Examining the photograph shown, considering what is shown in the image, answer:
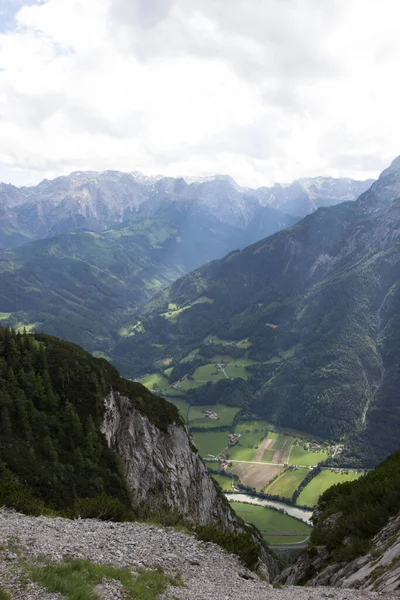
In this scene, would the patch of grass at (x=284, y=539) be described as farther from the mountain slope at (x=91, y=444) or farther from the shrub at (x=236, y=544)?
the shrub at (x=236, y=544)

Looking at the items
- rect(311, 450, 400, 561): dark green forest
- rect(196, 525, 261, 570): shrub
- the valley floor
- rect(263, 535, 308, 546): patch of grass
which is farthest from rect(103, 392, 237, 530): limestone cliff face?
rect(263, 535, 308, 546): patch of grass

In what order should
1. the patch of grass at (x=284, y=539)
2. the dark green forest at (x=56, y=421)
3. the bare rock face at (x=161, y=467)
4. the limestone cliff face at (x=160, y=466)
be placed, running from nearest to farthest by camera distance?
the dark green forest at (x=56, y=421) < the bare rock face at (x=161, y=467) < the limestone cliff face at (x=160, y=466) < the patch of grass at (x=284, y=539)

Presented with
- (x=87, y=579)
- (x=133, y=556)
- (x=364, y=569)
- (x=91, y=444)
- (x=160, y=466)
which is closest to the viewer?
(x=87, y=579)

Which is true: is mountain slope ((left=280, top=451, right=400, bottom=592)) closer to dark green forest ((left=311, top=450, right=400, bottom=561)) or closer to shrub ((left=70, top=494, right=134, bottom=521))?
dark green forest ((left=311, top=450, right=400, bottom=561))

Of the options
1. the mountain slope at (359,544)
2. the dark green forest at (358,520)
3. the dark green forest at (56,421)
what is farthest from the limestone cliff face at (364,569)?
the dark green forest at (56,421)

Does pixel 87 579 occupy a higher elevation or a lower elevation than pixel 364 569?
higher

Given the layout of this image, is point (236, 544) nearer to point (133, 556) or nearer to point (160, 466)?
point (133, 556)

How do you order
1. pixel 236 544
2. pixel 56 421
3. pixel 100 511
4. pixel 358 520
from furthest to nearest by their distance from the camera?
pixel 56 421 < pixel 358 520 < pixel 100 511 < pixel 236 544

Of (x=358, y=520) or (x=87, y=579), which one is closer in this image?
(x=87, y=579)

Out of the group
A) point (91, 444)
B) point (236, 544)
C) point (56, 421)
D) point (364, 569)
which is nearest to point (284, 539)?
point (91, 444)
